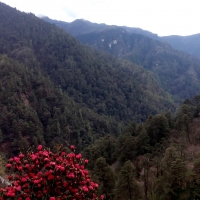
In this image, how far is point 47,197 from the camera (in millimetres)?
7531

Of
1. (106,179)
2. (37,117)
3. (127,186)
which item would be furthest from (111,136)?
(127,186)

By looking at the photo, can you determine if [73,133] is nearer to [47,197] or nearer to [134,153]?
[134,153]

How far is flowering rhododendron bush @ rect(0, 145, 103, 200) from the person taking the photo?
7355 mm

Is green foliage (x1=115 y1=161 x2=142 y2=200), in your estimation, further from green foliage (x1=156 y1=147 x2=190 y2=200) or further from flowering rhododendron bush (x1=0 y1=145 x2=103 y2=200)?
flowering rhododendron bush (x1=0 y1=145 x2=103 y2=200)

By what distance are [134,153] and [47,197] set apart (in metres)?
52.2

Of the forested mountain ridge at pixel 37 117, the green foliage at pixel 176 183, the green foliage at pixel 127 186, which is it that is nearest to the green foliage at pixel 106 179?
the green foliage at pixel 127 186

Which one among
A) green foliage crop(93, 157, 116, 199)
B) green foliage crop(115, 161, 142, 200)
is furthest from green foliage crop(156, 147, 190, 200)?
green foliage crop(93, 157, 116, 199)

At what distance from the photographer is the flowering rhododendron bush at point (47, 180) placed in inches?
290

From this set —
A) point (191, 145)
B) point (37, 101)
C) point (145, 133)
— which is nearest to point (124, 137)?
point (145, 133)

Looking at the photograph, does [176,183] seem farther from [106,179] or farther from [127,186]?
[106,179]

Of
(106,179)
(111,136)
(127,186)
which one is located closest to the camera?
(127,186)

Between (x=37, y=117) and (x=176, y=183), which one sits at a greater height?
(x=176, y=183)

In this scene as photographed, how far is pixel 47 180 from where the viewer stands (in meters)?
7.48

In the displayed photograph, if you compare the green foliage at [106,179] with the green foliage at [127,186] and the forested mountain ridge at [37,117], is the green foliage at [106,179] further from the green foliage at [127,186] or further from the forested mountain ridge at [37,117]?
the forested mountain ridge at [37,117]
